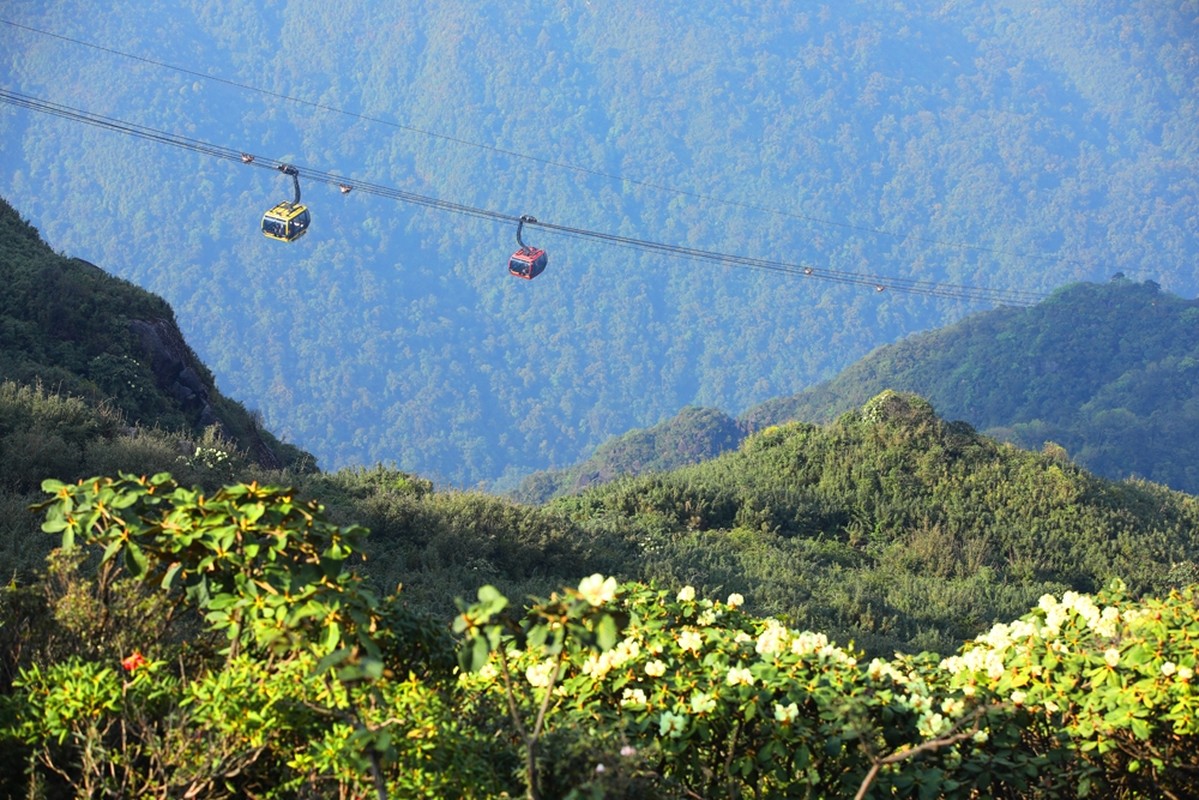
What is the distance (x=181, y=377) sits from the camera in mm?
18859

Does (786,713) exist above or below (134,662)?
above

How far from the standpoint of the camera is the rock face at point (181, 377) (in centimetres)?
1823

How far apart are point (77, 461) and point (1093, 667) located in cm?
882

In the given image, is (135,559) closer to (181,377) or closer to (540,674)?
(540,674)

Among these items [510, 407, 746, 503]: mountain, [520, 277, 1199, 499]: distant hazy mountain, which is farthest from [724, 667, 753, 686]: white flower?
[520, 277, 1199, 499]: distant hazy mountain

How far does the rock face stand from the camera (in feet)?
59.8

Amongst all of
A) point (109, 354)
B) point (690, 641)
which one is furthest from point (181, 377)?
point (690, 641)

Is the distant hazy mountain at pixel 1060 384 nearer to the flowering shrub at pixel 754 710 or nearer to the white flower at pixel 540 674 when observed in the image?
the flowering shrub at pixel 754 710

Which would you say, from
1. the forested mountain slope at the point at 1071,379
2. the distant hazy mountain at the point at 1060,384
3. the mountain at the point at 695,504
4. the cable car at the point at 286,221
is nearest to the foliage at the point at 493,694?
the mountain at the point at 695,504

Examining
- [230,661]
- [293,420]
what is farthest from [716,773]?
[293,420]

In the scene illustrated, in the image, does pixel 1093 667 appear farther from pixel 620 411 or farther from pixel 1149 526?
pixel 620 411

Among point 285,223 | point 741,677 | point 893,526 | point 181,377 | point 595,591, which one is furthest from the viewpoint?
point 285,223

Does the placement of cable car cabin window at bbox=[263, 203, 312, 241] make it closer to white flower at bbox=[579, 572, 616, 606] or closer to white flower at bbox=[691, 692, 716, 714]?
white flower at bbox=[691, 692, 716, 714]

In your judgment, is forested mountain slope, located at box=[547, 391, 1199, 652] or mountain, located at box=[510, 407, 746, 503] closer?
forested mountain slope, located at box=[547, 391, 1199, 652]
